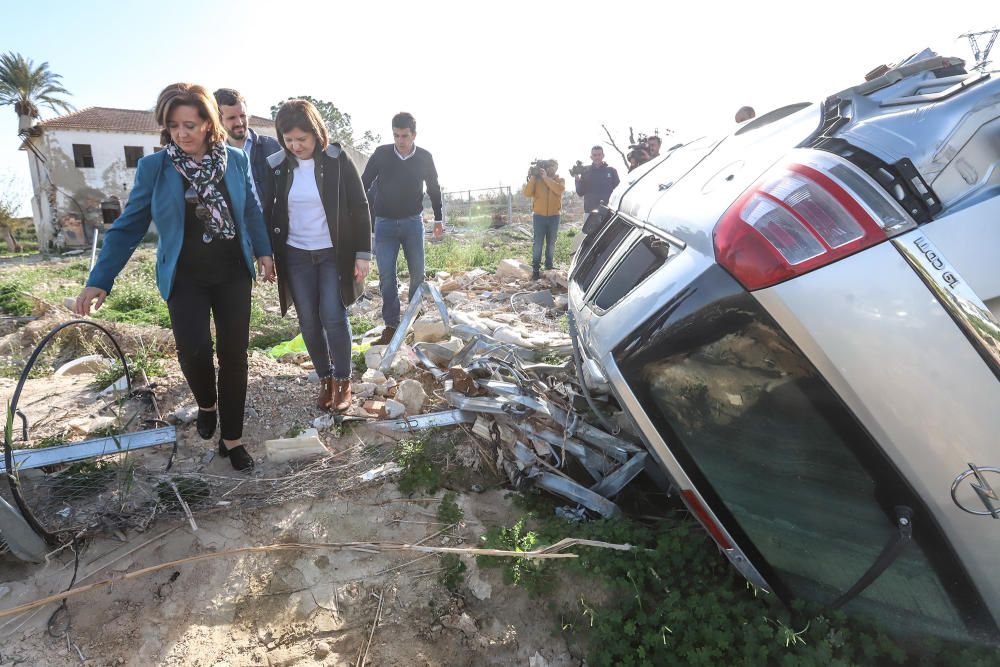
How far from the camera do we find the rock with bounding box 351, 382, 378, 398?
12.1 feet

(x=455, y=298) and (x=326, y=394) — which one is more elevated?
(x=326, y=394)

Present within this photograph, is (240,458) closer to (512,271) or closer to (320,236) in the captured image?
(320,236)

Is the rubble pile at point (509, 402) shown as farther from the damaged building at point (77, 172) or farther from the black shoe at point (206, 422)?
the damaged building at point (77, 172)

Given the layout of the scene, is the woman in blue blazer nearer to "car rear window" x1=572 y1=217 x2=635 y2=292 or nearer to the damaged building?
"car rear window" x1=572 y1=217 x2=635 y2=292

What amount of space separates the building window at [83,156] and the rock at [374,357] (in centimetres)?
2966

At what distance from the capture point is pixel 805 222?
144cm

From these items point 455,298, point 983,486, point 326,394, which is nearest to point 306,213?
point 326,394

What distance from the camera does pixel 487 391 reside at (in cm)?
312

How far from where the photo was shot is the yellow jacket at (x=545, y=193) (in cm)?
791

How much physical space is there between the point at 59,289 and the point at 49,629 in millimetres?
8797

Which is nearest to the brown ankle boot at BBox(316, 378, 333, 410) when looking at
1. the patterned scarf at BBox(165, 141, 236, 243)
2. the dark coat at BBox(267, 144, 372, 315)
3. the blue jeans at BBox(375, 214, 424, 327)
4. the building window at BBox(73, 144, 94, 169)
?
the dark coat at BBox(267, 144, 372, 315)

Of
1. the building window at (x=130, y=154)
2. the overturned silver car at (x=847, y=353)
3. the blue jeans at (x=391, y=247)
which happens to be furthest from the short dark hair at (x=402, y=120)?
the building window at (x=130, y=154)

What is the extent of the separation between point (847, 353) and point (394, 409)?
2571mm

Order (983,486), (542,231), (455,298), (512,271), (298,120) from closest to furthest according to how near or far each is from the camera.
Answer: (983,486), (298,120), (455,298), (542,231), (512,271)
